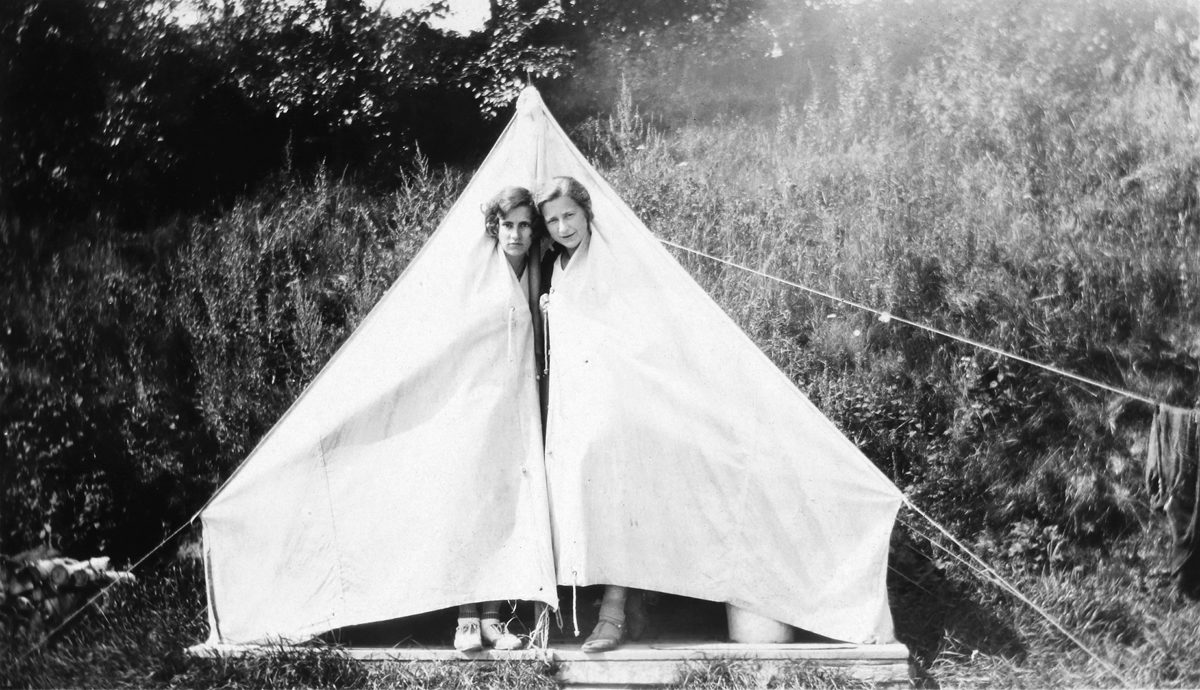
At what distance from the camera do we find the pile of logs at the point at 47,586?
4.25 meters

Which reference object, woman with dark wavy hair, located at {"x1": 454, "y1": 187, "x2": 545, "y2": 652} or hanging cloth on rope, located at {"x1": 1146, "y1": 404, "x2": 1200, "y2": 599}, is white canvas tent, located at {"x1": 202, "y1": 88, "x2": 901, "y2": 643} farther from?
hanging cloth on rope, located at {"x1": 1146, "y1": 404, "x2": 1200, "y2": 599}

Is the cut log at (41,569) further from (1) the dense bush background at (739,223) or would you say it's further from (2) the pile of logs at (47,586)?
→ (1) the dense bush background at (739,223)

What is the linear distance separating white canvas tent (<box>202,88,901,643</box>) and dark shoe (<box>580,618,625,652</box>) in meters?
0.15

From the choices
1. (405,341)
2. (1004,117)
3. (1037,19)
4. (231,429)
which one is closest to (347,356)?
(405,341)

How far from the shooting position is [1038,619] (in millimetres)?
4398

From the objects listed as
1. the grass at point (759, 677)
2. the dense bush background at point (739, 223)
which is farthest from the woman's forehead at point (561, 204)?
the dense bush background at point (739, 223)

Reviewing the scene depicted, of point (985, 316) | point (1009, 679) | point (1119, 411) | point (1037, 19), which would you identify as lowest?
point (1009, 679)

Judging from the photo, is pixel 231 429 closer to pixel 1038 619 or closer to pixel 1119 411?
pixel 1038 619

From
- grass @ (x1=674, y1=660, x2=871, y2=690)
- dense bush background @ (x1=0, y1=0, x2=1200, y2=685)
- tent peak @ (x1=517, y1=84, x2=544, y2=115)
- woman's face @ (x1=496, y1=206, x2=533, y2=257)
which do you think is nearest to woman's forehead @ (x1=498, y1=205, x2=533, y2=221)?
woman's face @ (x1=496, y1=206, x2=533, y2=257)

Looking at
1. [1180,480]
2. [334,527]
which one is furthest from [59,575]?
[1180,480]

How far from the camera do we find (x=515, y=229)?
4.15m

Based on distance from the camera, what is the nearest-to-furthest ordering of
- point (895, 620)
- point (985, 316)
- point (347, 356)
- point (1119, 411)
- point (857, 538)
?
point (857, 538)
point (347, 356)
point (895, 620)
point (1119, 411)
point (985, 316)

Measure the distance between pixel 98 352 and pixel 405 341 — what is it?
8.17ft

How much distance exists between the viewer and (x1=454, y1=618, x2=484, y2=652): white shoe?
379cm
